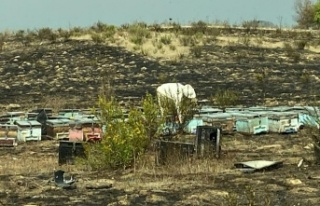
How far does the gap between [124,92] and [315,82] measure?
27.8ft

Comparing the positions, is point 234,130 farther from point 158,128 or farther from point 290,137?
point 158,128

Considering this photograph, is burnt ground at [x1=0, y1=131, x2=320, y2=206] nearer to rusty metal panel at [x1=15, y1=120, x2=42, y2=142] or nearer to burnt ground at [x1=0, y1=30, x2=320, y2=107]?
rusty metal panel at [x1=15, y1=120, x2=42, y2=142]

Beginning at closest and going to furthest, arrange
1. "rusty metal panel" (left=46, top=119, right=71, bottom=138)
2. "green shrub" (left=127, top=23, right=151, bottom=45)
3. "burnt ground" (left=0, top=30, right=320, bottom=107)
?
"rusty metal panel" (left=46, top=119, right=71, bottom=138) → "burnt ground" (left=0, top=30, right=320, bottom=107) → "green shrub" (left=127, top=23, right=151, bottom=45)

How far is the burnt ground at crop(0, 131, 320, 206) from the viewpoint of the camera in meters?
9.18

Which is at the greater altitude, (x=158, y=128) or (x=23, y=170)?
(x=158, y=128)

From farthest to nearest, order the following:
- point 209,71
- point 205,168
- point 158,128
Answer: point 209,71 → point 158,128 → point 205,168

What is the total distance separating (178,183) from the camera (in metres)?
10.4

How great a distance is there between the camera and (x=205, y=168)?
470 inches

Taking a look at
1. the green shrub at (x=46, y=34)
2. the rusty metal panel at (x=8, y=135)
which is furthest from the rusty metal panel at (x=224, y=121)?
the green shrub at (x=46, y=34)

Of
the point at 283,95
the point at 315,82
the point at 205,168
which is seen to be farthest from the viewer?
the point at 315,82

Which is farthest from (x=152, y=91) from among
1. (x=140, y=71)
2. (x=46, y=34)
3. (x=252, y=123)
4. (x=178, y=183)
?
(x=178, y=183)

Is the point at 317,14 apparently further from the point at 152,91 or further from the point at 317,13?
the point at 152,91

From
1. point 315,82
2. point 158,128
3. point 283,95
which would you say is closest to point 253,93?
point 283,95

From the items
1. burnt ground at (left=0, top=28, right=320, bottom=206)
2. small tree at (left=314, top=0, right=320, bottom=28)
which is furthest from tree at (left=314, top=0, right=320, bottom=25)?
burnt ground at (left=0, top=28, right=320, bottom=206)
